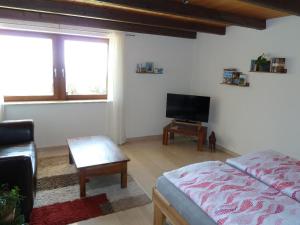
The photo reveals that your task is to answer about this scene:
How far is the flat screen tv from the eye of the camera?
13.9 feet

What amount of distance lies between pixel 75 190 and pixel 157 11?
7.70 feet

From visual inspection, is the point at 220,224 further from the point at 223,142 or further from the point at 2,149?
the point at 223,142

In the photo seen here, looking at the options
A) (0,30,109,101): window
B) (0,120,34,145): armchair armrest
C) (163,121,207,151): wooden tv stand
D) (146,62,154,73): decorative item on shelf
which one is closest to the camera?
(0,120,34,145): armchair armrest

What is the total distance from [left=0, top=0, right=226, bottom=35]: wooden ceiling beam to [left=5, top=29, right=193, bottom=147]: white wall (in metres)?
0.88

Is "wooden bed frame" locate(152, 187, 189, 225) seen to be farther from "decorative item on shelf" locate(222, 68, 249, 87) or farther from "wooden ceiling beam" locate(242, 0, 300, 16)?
"decorative item on shelf" locate(222, 68, 249, 87)

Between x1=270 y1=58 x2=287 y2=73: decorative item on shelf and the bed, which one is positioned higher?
x1=270 y1=58 x2=287 y2=73: decorative item on shelf

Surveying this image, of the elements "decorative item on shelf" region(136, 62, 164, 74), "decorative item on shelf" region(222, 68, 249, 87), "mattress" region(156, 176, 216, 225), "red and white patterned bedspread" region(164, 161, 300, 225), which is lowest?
"mattress" region(156, 176, 216, 225)

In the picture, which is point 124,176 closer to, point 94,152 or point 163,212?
point 94,152

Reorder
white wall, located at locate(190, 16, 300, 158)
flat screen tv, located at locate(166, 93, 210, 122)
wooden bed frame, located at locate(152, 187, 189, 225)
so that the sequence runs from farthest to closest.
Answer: flat screen tv, located at locate(166, 93, 210, 122) < white wall, located at locate(190, 16, 300, 158) < wooden bed frame, located at locate(152, 187, 189, 225)

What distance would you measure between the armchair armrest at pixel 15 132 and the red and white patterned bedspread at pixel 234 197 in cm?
208

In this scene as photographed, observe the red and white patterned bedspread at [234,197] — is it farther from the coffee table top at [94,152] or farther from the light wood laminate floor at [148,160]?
the coffee table top at [94,152]

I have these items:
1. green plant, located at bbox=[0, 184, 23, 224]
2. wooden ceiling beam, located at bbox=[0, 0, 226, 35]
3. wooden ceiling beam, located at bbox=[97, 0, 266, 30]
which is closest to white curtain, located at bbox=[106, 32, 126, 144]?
wooden ceiling beam, located at bbox=[0, 0, 226, 35]

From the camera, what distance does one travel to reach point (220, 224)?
1.35 m

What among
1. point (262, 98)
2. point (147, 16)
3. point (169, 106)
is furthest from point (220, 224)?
point (169, 106)
